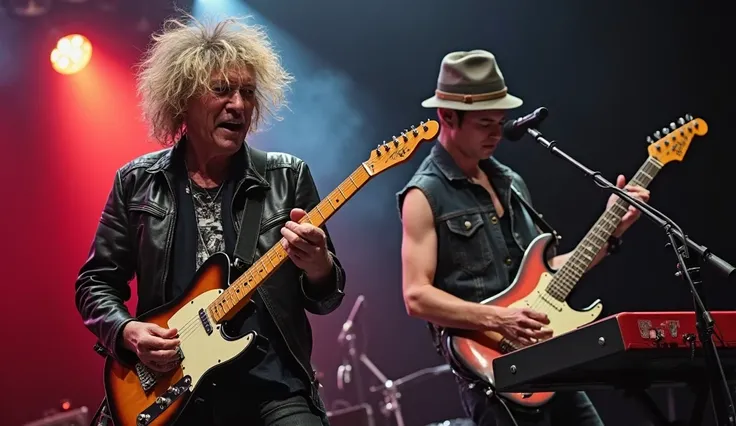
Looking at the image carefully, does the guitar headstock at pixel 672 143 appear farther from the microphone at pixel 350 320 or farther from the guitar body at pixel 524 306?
the microphone at pixel 350 320

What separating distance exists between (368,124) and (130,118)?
2.06 metres

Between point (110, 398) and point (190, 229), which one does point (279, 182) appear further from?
point (110, 398)

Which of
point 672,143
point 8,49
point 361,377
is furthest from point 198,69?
point 361,377

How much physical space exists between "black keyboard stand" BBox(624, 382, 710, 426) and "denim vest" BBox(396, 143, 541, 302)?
2.99ft

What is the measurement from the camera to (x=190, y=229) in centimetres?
311

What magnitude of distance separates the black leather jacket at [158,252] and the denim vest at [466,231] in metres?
0.85

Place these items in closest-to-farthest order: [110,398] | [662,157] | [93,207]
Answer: [110,398] → [662,157] → [93,207]

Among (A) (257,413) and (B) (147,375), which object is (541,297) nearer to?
(A) (257,413)

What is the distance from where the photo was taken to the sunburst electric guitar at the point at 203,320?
2861 mm

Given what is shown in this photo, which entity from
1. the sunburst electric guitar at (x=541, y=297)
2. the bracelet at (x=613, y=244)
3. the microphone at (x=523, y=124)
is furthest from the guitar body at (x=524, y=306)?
the microphone at (x=523, y=124)

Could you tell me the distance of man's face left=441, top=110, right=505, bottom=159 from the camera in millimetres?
4016

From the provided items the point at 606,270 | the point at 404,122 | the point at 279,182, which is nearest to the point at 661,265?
the point at 606,270

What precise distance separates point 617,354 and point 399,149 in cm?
104

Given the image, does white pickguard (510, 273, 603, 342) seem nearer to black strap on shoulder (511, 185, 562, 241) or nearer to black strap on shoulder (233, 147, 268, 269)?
black strap on shoulder (511, 185, 562, 241)
